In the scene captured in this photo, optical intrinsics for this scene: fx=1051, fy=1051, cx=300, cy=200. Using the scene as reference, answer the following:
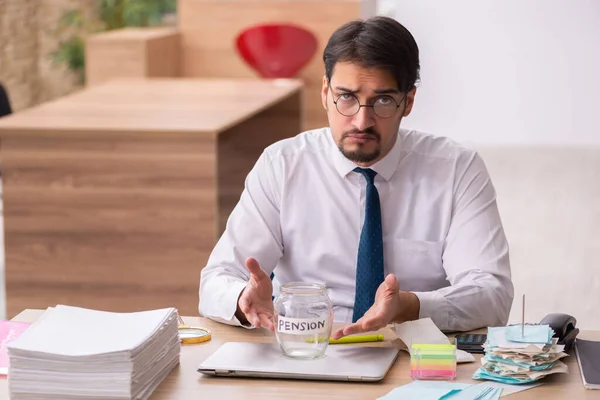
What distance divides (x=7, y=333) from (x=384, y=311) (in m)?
0.63

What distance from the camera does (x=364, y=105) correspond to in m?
2.07

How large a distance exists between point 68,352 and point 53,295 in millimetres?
2189

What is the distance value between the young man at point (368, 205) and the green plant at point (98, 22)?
6.05 metres

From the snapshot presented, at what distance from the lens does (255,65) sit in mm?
6406

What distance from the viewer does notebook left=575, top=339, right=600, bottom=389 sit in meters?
1.57

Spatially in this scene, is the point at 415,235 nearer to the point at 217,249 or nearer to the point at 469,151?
the point at 469,151

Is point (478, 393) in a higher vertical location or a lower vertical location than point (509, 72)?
higher

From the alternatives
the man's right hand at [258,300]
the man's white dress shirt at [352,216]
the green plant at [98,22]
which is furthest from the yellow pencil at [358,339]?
the green plant at [98,22]

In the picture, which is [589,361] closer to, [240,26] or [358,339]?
[358,339]

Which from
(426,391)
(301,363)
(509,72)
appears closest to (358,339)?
(301,363)

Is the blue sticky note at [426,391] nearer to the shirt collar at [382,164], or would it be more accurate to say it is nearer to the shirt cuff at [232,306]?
the shirt cuff at [232,306]

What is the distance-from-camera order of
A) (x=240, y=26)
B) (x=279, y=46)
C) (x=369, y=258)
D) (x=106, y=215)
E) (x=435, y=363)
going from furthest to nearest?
(x=240, y=26)
(x=279, y=46)
(x=106, y=215)
(x=369, y=258)
(x=435, y=363)

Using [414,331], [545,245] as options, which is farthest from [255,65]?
Result: [414,331]

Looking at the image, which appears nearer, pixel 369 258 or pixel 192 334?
pixel 192 334
